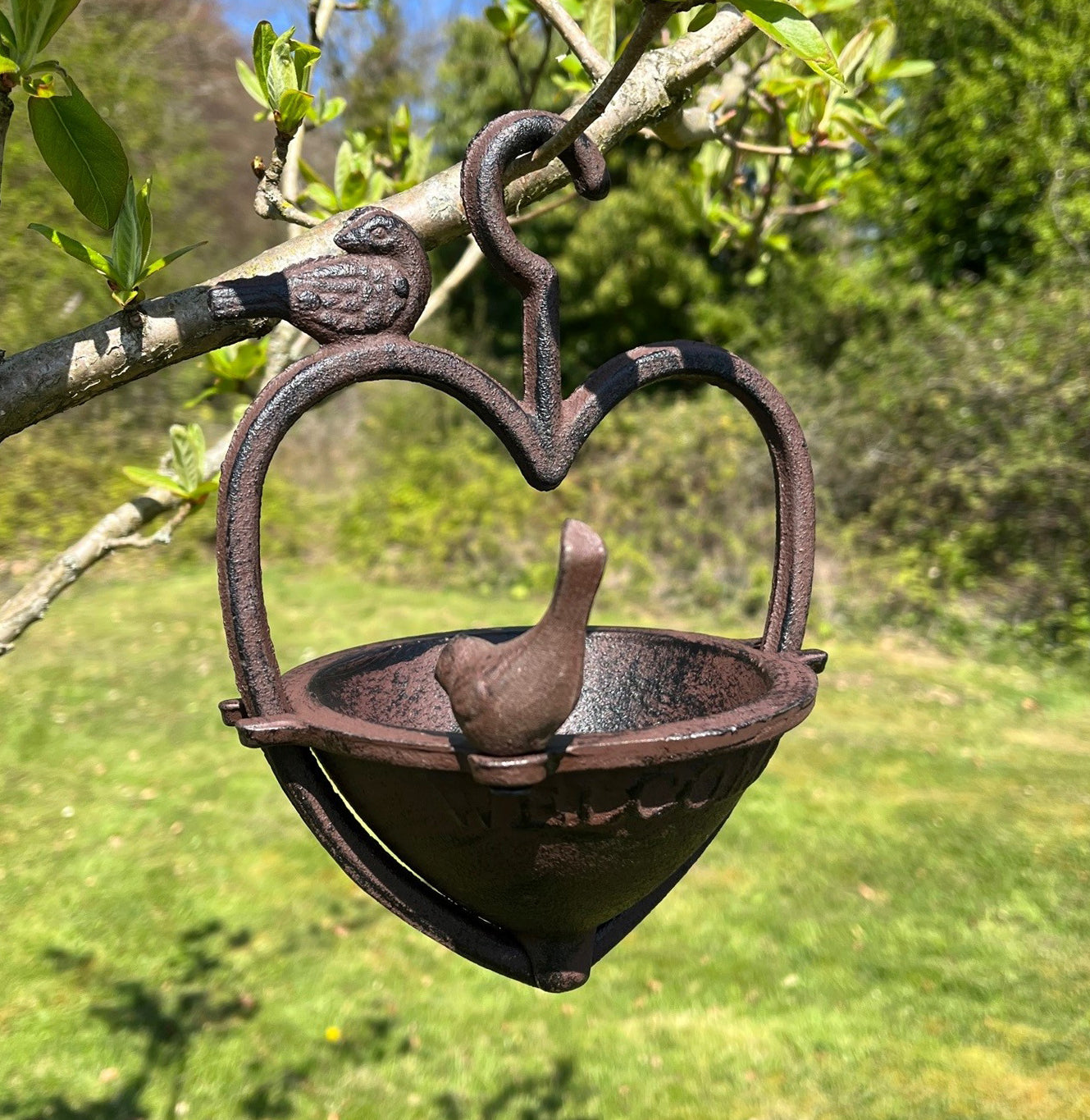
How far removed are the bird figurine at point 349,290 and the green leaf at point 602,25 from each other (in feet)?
2.21

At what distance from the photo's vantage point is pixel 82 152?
42.9 inches

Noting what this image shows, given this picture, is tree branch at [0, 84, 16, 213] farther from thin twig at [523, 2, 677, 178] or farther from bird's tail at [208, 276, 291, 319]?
thin twig at [523, 2, 677, 178]

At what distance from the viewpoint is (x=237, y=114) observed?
16.8 metres

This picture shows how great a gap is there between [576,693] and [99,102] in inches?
423

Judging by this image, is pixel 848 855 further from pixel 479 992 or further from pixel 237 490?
pixel 237 490

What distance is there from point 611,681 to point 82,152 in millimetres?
1183

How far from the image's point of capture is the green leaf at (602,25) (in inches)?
63.8

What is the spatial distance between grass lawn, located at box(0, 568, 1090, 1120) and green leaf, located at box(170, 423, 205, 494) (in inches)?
91.0

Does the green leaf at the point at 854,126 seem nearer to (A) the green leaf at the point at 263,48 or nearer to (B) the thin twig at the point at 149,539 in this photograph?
(A) the green leaf at the point at 263,48

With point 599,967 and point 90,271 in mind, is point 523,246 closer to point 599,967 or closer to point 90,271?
point 599,967

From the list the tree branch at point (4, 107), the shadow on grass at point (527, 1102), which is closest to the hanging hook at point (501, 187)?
the tree branch at point (4, 107)

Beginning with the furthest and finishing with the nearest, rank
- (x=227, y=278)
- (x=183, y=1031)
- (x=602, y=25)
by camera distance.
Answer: (x=183, y=1031) → (x=602, y=25) → (x=227, y=278)

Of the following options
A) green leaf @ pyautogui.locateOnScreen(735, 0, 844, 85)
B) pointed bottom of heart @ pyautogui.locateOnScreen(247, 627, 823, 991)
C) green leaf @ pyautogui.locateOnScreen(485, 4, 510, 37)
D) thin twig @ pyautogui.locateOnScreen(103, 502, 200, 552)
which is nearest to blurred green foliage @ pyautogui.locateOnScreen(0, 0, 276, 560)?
green leaf @ pyautogui.locateOnScreen(485, 4, 510, 37)

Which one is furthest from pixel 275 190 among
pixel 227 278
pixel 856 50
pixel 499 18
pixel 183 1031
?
pixel 183 1031
